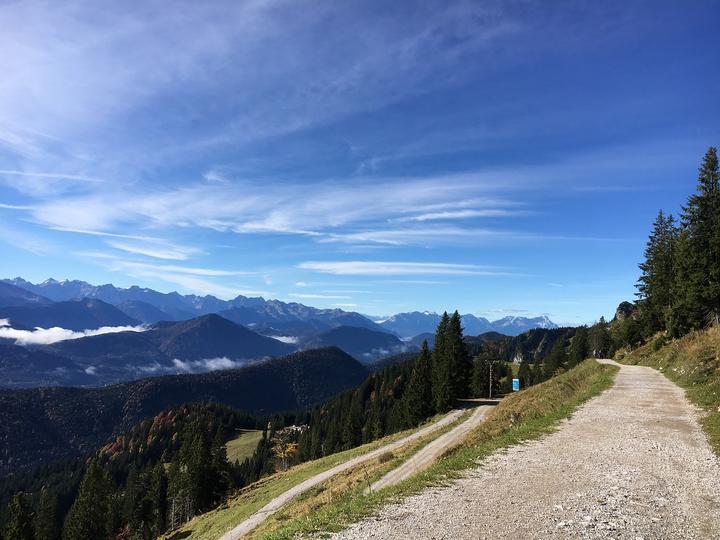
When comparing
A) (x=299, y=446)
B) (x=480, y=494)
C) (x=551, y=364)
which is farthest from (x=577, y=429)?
(x=299, y=446)

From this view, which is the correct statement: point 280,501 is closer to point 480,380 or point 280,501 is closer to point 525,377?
point 480,380

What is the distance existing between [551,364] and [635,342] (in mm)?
52391

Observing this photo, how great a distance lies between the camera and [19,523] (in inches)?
2793

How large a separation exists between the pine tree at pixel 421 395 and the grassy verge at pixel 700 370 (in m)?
34.6

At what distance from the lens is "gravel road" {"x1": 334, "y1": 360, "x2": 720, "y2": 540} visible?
971 cm

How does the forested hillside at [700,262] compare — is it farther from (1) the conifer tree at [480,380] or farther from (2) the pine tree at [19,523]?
(2) the pine tree at [19,523]

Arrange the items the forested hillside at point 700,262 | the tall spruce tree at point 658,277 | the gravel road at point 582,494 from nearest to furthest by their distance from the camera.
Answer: the gravel road at point 582,494 < the forested hillside at point 700,262 < the tall spruce tree at point 658,277

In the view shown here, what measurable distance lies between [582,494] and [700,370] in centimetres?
2638

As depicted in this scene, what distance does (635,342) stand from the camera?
8444 cm

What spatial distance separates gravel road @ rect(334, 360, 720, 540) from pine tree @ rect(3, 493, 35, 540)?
89.4m

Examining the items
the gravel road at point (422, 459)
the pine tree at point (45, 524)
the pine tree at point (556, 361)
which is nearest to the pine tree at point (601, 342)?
the pine tree at point (556, 361)

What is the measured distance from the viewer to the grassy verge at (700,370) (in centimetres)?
1952

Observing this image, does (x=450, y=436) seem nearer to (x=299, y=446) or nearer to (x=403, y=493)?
(x=403, y=493)

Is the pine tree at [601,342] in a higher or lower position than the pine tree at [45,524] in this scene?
higher
